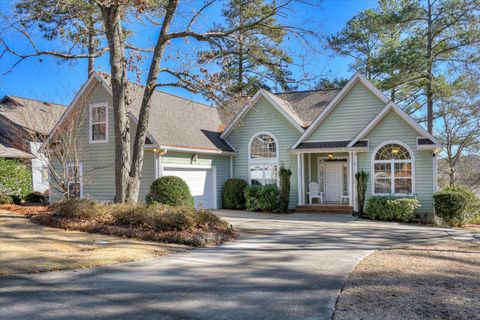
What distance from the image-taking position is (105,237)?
927cm

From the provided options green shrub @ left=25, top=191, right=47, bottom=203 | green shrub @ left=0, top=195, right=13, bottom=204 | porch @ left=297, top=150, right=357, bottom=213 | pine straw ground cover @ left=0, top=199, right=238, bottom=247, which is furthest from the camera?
green shrub @ left=25, top=191, right=47, bottom=203

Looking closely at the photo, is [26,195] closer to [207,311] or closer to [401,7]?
[207,311]

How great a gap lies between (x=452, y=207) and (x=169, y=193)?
10239 mm

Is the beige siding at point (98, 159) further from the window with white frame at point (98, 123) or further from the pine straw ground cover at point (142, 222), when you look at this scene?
the pine straw ground cover at point (142, 222)

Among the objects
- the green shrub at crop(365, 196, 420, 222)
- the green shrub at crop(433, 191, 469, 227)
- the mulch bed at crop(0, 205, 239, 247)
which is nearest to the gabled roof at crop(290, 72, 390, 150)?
the green shrub at crop(365, 196, 420, 222)

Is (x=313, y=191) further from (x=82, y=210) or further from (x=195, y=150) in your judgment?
(x=82, y=210)

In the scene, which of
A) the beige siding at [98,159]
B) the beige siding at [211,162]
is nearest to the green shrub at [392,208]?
the beige siding at [211,162]

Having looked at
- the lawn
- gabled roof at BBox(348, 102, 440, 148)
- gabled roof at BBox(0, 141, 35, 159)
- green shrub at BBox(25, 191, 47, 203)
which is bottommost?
the lawn

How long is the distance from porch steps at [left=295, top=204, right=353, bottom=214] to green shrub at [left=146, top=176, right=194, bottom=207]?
6.28m

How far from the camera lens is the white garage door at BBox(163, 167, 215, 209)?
17.4m

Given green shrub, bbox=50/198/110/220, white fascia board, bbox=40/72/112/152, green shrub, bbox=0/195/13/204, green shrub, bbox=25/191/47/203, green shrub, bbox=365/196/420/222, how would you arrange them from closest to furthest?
green shrub, bbox=50/198/110/220 → green shrub, bbox=365/196/420/222 → green shrub, bbox=0/195/13/204 → white fascia board, bbox=40/72/112/152 → green shrub, bbox=25/191/47/203

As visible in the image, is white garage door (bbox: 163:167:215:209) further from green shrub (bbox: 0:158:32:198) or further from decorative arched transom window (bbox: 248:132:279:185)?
green shrub (bbox: 0:158:32:198)

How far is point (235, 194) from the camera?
18.9 m

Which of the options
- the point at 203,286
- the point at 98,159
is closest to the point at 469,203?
the point at 203,286
